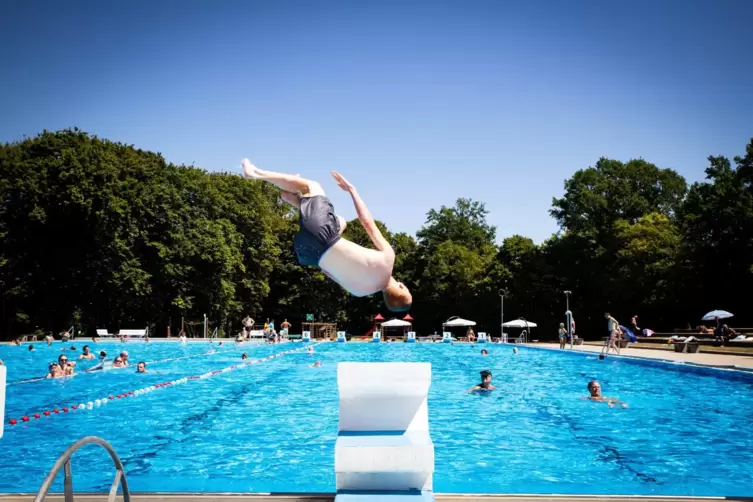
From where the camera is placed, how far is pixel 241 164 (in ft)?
18.4

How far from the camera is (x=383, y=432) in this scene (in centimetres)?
414

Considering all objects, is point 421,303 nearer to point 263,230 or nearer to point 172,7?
point 263,230

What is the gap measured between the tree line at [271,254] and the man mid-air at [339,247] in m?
35.5

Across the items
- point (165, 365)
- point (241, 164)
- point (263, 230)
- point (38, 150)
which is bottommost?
point (165, 365)

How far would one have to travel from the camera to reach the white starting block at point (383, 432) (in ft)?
12.4

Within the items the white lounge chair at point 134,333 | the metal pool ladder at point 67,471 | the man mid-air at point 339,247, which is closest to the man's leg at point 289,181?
the man mid-air at point 339,247

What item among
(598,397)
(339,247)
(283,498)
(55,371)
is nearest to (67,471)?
(283,498)

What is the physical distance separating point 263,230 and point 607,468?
149ft

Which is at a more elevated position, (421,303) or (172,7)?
(172,7)

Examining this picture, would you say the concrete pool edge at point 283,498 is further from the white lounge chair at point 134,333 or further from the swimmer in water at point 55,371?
the white lounge chair at point 134,333

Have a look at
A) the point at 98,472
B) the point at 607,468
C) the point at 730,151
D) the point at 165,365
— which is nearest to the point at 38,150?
the point at 165,365

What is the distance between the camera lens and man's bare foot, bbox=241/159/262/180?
541 centimetres

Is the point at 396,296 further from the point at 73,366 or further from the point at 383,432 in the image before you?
the point at 73,366

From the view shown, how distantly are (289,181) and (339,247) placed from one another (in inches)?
35.3
